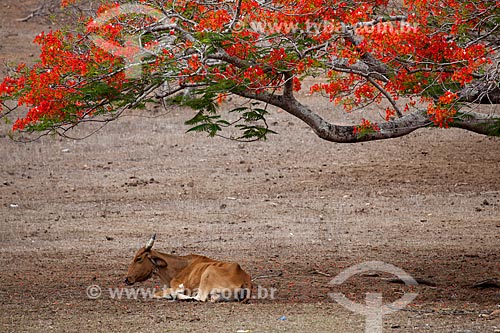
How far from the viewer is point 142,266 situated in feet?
31.3

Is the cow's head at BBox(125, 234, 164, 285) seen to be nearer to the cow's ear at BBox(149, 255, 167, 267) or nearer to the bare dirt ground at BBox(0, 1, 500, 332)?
the cow's ear at BBox(149, 255, 167, 267)

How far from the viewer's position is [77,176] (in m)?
18.0

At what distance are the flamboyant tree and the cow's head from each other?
1.61 meters

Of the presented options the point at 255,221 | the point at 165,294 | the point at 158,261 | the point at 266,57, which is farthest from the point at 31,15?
the point at 165,294

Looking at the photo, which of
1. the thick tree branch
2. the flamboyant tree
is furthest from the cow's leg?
the thick tree branch

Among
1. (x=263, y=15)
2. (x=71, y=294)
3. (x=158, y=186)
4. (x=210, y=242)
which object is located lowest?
(x=71, y=294)

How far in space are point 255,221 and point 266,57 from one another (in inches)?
203

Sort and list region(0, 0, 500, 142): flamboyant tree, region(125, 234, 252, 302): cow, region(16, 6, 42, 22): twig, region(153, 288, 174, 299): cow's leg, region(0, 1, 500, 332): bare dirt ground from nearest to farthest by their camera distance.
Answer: region(0, 1, 500, 332): bare dirt ground, region(125, 234, 252, 302): cow, region(0, 0, 500, 142): flamboyant tree, region(153, 288, 174, 299): cow's leg, region(16, 6, 42, 22): twig

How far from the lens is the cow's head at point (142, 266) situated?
31.1ft

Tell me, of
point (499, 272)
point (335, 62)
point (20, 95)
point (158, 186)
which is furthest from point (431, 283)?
point (158, 186)

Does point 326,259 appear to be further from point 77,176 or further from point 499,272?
point 77,176

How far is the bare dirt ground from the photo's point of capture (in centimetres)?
867

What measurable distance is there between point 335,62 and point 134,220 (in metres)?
5.65

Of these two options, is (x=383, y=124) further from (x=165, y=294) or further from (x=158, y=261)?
(x=165, y=294)
